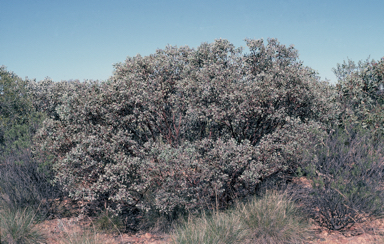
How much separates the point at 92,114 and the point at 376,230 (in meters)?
7.76

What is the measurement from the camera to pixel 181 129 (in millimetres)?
8852

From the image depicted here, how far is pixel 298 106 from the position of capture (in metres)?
8.18

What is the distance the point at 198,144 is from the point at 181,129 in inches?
54.2

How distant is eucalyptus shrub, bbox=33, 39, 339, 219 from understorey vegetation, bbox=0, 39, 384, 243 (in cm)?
3

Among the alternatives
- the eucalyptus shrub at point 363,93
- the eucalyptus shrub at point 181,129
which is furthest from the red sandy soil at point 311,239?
the eucalyptus shrub at point 363,93

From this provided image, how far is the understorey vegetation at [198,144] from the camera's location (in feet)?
22.9

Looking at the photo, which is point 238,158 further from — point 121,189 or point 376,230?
point 376,230

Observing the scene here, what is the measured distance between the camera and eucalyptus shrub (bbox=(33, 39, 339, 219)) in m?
7.14

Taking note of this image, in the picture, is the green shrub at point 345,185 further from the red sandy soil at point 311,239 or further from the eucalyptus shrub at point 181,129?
the eucalyptus shrub at point 181,129

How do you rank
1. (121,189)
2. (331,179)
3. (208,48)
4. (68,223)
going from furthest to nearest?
(208,48), (68,223), (121,189), (331,179)

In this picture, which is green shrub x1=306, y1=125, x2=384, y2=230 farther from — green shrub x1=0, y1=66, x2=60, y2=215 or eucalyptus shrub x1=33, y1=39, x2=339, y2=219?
green shrub x1=0, y1=66, x2=60, y2=215

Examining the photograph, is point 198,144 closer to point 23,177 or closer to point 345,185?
point 345,185

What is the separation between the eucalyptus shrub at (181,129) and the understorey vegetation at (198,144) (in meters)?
0.03

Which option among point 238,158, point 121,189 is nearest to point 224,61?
point 238,158
